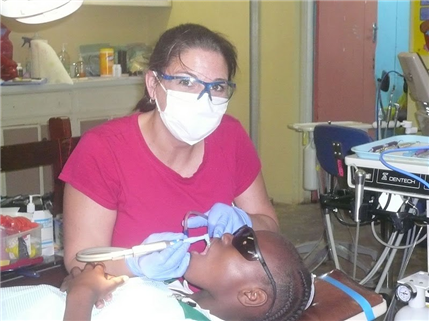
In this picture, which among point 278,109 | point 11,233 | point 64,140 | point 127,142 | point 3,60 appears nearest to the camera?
point 127,142

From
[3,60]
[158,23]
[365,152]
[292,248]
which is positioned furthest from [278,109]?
[292,248]

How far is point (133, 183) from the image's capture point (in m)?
1.54

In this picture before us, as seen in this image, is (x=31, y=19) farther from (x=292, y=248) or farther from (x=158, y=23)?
(x=158, y=23)

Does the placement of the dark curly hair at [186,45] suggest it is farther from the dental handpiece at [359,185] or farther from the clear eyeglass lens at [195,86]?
the dental handpiece at [359,185]

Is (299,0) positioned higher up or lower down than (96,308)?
higher up

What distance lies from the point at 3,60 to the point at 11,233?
1982 millimetres

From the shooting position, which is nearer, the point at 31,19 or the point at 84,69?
the point at 31,19

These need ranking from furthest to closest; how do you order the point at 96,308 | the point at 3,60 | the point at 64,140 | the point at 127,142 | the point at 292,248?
the point at 3,60, the point at 64,140, the point at 127,142, the point at 292,248, the point at 96,308

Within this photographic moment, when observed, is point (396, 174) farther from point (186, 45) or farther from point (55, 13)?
point (55, 13)

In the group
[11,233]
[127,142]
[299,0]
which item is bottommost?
[11,233]

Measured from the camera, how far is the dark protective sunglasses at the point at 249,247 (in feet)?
4.08

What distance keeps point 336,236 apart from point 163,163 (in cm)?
253

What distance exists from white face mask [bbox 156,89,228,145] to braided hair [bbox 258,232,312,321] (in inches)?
18.0

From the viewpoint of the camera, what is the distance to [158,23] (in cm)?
466
